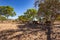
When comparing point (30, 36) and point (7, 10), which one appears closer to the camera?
point (30, 36)

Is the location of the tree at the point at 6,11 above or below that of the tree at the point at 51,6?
above

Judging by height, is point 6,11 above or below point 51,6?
above

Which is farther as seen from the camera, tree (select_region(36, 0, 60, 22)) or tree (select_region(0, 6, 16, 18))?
tree (select_region(0, 6, 16, 18))

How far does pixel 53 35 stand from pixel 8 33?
305cm

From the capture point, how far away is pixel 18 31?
30.3 ft

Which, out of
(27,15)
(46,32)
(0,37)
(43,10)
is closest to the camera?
(0,37)

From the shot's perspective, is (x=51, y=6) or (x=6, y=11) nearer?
(x=51, y=6)

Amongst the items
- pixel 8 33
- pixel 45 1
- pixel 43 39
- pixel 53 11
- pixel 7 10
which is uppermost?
pixel 7 10

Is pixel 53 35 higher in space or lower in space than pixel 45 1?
lower

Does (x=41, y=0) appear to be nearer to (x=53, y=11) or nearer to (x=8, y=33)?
(x=53, y=11)

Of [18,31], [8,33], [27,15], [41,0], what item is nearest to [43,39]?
[18,31]

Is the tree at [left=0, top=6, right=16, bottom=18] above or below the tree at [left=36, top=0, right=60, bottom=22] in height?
above

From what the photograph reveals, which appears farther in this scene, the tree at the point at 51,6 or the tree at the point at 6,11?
the tree at the point at 6,11

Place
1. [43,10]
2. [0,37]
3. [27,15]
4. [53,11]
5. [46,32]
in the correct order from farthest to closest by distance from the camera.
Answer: [27,15] < [43,10] < [53,11] < [46,32] < [0,37]
